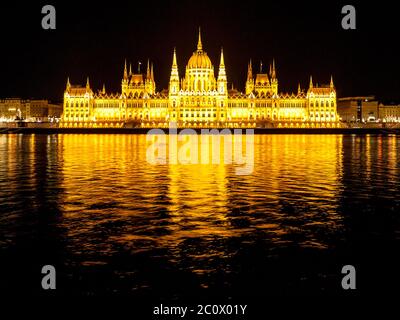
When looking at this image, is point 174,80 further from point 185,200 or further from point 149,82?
point 185,200

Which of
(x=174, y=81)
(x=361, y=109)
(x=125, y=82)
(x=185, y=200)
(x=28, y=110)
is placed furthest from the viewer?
(x=361, y=109)

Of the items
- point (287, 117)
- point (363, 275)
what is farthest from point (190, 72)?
point (363, 275)

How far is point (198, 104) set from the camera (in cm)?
15212

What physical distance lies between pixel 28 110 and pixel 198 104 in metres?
64.5

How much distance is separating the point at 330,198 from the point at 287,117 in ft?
443

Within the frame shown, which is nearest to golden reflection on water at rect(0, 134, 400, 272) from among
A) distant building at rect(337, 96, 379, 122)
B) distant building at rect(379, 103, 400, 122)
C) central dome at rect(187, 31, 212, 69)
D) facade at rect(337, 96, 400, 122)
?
central dome at rect(187, 31, 212, 69)

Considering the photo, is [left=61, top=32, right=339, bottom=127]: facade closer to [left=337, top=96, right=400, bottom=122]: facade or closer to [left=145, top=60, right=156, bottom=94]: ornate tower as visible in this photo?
[left=145, top=60, right=156, bottom=94]: ornate tower

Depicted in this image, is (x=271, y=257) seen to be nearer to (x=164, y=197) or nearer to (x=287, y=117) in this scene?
(x=164, y=197)

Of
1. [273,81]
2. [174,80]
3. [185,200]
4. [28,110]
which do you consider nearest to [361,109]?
[273,81]

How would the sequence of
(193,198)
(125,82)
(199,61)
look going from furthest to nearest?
(199,61), (125,82), (193,198)

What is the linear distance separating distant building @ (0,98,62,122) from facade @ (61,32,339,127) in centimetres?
2692

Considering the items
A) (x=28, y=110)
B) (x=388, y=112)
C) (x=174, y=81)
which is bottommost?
(x=388, y=112)

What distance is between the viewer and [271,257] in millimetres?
12469

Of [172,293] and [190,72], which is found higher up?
[190,72]
